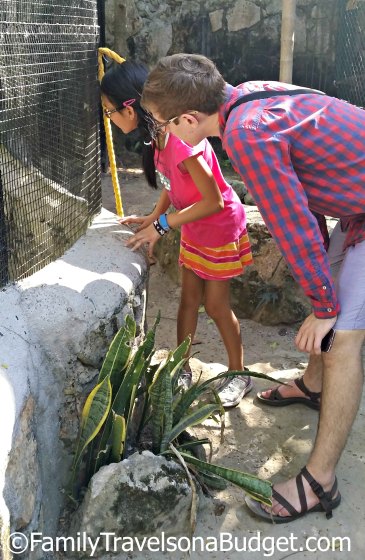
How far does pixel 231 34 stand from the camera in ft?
22.1

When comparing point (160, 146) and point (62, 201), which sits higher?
point (160, 146)

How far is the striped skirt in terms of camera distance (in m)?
2.64

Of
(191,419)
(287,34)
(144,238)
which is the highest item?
(287,34)

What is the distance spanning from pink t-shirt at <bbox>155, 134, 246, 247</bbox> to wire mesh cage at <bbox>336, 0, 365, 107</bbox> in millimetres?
4342

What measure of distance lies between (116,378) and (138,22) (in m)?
5.47

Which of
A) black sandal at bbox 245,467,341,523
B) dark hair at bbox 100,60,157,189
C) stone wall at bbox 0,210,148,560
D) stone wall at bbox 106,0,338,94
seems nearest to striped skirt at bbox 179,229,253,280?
stone wall at bbox 0,210,148,560

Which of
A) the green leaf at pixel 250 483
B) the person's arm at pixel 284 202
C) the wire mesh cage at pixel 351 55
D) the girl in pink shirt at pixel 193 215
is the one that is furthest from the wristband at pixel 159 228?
the wire mesh cage at pixel 351 55

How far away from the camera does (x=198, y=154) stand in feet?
7.75

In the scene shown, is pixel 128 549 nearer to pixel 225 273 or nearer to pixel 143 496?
pixel 143 496

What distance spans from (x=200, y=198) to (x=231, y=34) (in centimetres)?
483

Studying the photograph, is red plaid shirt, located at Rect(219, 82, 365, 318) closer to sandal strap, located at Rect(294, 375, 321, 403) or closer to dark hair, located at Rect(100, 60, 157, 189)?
dark hair, located at Rect(100, 60, 157, 189)

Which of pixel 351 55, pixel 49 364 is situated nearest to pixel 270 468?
pixel 49 364

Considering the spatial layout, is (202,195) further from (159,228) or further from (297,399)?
(297,399)

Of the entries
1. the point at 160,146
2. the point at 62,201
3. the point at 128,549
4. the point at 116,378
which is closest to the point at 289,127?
the point at 160,146
